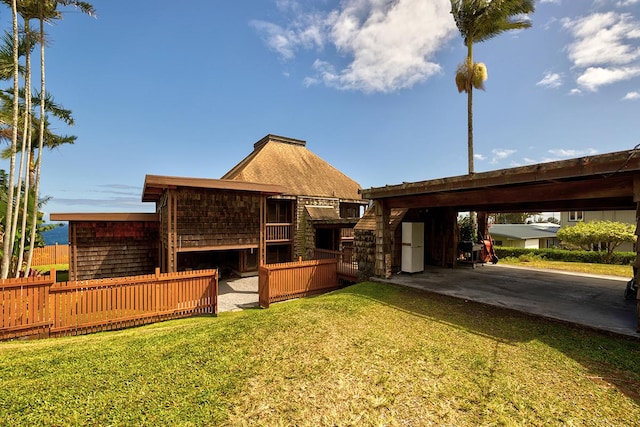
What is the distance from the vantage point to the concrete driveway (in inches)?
231

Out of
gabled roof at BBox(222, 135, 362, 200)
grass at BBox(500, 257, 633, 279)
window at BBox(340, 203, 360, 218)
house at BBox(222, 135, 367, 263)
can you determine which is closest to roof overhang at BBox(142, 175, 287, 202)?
house at BBox(222, 135, 367, 263)

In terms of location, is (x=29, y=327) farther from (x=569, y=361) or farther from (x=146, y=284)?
(x=569, y=361)

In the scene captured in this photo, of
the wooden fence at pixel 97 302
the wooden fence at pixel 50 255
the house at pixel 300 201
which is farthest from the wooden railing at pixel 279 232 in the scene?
the wooden fence at pixel 50 255

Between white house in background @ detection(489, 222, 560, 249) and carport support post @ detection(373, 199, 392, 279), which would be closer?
carport support post @ detection(373, 199, 392, 279)

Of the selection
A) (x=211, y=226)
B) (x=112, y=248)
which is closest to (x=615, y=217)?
(x=211, y=226)

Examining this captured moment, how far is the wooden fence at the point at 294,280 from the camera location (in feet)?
31.5

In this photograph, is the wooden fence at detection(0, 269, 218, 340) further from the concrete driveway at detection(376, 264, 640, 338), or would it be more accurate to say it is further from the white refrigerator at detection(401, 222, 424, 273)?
the white refrigerator at detection(401, 222, 424, 273)

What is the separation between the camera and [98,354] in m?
4.96

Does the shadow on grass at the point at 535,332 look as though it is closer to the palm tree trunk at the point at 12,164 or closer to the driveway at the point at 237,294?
the driveway at the point at 237,294

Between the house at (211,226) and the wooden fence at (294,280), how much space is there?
2.69 m

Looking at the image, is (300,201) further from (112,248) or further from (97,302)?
(97,302)

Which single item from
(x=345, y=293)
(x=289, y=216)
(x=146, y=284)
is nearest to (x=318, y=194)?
(x=289, y=216)

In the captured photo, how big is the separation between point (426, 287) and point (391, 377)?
5199 millimetres

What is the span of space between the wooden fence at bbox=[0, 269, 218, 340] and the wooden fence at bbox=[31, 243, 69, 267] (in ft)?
70.0
